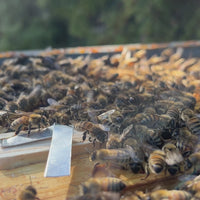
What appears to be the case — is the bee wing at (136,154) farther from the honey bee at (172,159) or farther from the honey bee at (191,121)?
the honey bee at (191,121)

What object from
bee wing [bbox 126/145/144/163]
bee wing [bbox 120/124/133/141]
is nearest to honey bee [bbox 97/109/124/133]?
bee wing [bbox 120/124/133/141]

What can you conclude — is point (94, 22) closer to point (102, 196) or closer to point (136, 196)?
point (136, 196)

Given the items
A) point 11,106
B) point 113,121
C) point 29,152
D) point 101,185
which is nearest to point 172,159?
point 101,185

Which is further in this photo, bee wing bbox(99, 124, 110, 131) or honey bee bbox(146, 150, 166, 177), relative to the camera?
bee wing bbox(99, 124, 110, 131)

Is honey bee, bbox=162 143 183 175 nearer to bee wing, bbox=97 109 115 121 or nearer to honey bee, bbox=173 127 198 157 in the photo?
honey bee, bbox=173 127 198 157

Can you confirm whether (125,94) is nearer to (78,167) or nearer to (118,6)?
(78,167)

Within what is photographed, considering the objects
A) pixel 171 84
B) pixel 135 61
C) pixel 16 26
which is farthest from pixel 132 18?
pixel 171 84

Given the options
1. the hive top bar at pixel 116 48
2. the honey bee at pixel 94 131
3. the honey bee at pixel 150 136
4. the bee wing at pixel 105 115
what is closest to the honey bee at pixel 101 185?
the honey bee at pixel 150 136
